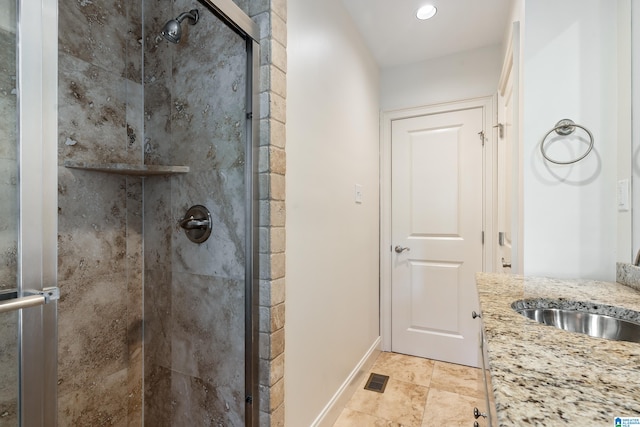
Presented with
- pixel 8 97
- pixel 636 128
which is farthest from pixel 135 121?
pixel 636 128

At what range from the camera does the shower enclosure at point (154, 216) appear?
→ 129cm

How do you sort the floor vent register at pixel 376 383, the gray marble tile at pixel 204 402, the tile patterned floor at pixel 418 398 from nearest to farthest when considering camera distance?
the gray marble tile at pixel 204 402 < the tile patterned floor at pixel 418 398 < the floor vent register at pixel 376 383

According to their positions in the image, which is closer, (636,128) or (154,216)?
(636,128)

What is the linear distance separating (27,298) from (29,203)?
249mm

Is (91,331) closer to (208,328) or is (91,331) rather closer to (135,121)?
(208,328)

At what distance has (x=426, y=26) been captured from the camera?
7.16 ft

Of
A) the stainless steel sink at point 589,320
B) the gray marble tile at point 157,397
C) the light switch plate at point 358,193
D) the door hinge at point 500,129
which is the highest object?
the door hinge at point 500,129

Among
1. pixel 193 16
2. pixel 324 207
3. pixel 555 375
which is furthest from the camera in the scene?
pixel 324 207

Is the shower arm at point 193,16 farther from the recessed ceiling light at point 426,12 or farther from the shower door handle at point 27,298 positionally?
the recessed ceiling light at point 426,12

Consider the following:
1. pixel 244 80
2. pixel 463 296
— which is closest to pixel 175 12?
pixel 244 80

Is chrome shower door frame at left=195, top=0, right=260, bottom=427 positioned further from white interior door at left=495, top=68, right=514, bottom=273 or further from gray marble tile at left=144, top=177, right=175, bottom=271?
white interior door at left=495, top=68, right=514, bottom=273

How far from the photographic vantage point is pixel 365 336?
241 cm

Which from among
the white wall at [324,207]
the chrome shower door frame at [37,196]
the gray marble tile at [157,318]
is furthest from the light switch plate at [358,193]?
the chrome shower door frame at [37,196]

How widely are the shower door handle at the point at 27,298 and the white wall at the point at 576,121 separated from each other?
1823 millimetres
